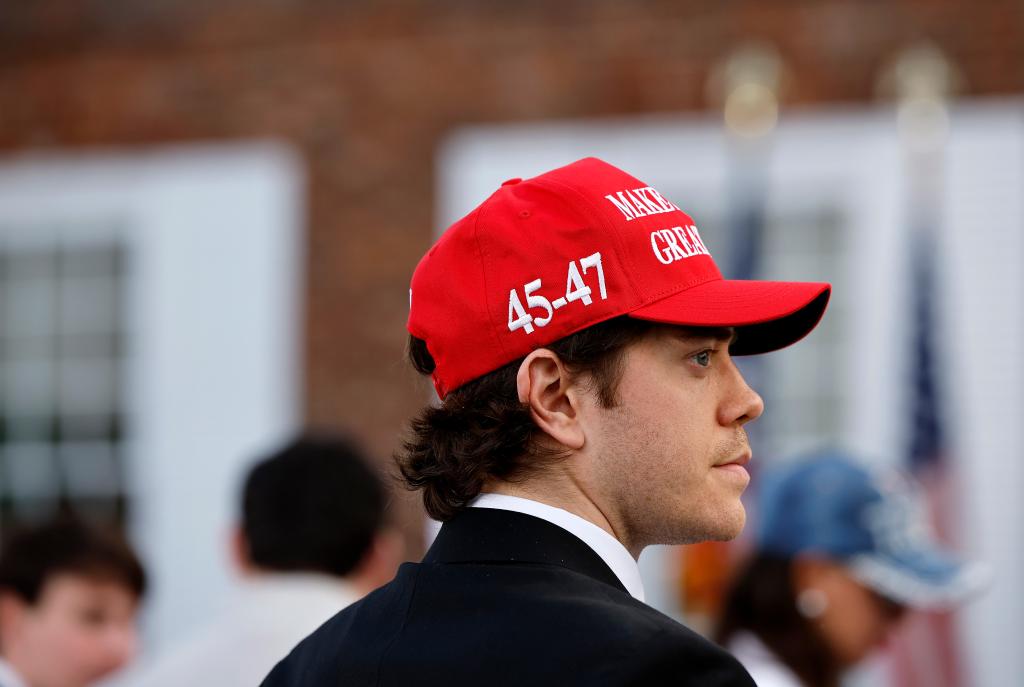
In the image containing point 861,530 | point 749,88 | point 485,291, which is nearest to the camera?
point 485,291

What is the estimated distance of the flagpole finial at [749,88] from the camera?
664cm

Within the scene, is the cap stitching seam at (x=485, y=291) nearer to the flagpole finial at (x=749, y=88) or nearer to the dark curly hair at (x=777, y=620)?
Result: the dark curly hair at (x=777, y=620)

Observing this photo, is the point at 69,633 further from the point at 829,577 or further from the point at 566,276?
the point at 566,276

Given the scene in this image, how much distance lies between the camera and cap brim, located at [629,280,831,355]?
165 cm

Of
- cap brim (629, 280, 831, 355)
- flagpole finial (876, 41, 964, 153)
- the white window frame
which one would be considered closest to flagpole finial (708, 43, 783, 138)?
flagpole finial (876, 41, 964, 153)

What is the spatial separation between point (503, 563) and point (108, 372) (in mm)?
Result: 6247

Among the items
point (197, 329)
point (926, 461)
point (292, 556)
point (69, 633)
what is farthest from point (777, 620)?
point (197, 329)

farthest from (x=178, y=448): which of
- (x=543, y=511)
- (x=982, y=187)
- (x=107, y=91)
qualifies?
(x=543, y=511)

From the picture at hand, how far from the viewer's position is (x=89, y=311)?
7.58m

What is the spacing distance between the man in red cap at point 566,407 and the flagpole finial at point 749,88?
16.5 feet

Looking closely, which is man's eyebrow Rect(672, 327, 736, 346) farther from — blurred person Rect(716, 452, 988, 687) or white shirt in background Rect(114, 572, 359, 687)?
blurred person Rect(716, 452, 988, 687)

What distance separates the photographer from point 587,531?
5.30 ft

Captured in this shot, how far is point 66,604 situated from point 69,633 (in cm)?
7

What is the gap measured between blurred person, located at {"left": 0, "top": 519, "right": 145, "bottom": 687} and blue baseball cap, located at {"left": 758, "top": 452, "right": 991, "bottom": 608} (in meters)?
1.48
